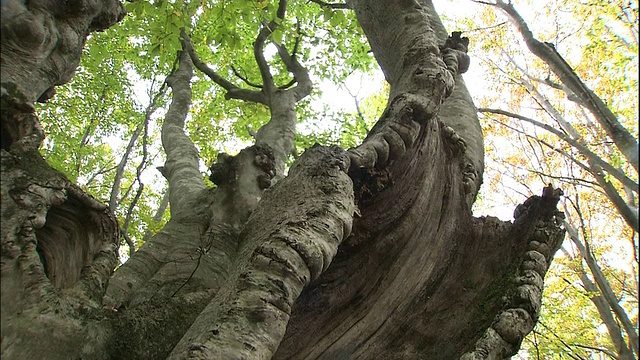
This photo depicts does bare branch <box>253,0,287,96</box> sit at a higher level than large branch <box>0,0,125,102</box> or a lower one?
higher

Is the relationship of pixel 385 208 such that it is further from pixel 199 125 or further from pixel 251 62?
pixel 199 125

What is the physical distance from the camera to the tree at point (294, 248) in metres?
1.84

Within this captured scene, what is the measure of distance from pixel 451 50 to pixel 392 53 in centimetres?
60

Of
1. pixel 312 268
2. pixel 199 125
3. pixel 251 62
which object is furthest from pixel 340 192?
pixel 199 125

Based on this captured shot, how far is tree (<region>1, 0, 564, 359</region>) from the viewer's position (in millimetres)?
1840

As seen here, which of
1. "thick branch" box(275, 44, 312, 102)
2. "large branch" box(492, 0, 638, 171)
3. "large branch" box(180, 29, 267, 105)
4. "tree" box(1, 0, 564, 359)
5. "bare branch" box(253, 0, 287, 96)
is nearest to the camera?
"tree" box(1, 0, 564, 359)

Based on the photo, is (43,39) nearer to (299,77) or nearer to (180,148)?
(180,148)

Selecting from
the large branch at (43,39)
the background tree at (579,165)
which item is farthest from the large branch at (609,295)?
the large branch at (43,39)

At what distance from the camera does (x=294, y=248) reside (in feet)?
6.68

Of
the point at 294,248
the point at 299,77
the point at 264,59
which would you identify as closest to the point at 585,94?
the point at 294,248

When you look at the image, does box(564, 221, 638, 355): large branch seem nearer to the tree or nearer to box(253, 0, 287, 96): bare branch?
the tree

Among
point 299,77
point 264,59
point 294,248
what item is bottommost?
point 294,248

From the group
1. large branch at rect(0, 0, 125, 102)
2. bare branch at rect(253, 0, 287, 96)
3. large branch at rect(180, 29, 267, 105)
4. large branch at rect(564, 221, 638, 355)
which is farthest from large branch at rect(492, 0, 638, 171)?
large branch at rect(180, 29, 267, 105)

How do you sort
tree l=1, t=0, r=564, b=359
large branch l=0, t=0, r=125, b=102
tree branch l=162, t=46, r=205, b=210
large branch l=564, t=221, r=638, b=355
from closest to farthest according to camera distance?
tree l=1, t=0, r=564, b=359 → large branch l=0, t=0, r=125, b=102 → tree branch l=162, t=46, r=205, b=210 → large branch l=564, t=221, r=638, b=355
